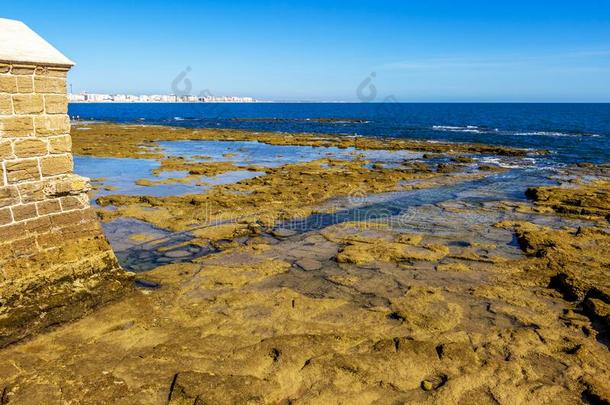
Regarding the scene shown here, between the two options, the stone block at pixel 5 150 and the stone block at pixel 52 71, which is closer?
→ the stone block at pixel 5 150

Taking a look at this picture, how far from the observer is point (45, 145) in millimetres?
6215

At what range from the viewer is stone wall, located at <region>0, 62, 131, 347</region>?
5762 millimetres

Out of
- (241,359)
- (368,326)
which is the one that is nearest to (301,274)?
(368,326)

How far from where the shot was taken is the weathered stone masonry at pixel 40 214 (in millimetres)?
5750

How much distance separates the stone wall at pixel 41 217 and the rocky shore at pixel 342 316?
0.45m

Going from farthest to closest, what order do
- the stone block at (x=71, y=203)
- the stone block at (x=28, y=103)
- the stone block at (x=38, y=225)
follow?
1. the stone block at (x=71, y=203)
2. the stone block at (x=38, y=225)
3. the stone block at (x=28, y=103)

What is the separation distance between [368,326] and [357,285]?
1.57m

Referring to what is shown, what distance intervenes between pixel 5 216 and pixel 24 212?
248 millimetres

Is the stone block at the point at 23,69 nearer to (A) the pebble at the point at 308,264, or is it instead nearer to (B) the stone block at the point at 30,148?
(B) the stone block at the point at 30,148

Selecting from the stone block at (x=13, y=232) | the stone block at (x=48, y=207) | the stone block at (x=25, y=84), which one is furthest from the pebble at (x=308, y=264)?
the stone block at (x=25, y=84)

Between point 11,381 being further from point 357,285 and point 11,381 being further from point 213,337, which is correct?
point 357,285

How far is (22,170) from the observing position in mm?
5945

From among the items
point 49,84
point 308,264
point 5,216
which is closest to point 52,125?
point 49,84

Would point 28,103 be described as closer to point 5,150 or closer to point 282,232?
point 5,150
